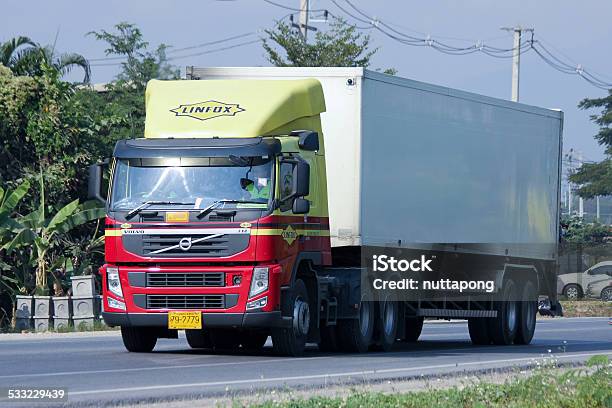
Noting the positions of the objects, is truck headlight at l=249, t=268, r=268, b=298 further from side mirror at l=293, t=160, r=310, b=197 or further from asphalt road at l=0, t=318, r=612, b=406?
side mirror at l=293, t=160, r=310, b=197

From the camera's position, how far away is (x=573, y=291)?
59438 millimetres

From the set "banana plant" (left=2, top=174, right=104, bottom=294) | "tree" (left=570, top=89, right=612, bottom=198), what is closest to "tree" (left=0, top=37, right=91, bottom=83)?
"banana plant" (left=2, top=174, right=104, bottom=294)

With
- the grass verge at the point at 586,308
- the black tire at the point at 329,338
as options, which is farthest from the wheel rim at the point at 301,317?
the grass verge at the point at 586,308

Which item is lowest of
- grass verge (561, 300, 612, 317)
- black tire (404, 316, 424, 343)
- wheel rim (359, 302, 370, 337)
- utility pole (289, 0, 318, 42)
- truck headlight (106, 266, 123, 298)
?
grass verge (561, 300, 612, 317)

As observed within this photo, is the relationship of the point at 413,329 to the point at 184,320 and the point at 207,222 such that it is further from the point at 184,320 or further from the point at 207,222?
the point at 207,222

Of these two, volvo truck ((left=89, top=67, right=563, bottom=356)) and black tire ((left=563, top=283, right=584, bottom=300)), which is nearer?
volvo truck ((left=89, top=67, right=563, bottom=356))

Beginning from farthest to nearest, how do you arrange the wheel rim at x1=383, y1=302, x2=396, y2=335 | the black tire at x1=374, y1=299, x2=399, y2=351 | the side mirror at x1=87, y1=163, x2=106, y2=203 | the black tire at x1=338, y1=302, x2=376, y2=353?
the wheel rim at x1=383, y1=302, x2=396, y2=335 < the black tire at x1=374, y1=299, x2=399, y2=351 < the black tire at x1=338, y1=302, x2=376, y2=353 < the side mirror at x1=87, y1=163, x2=106, y2=203

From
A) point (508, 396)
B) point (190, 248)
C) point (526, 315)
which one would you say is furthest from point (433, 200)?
point (508, 396)

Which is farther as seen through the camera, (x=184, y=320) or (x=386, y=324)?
(x=386, y=324)

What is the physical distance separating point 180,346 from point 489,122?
6.71 metres

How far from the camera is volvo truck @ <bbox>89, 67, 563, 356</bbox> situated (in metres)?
19.2

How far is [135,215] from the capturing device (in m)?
19.3

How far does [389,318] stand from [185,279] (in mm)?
5091

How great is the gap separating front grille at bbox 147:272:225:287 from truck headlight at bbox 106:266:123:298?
467mm
